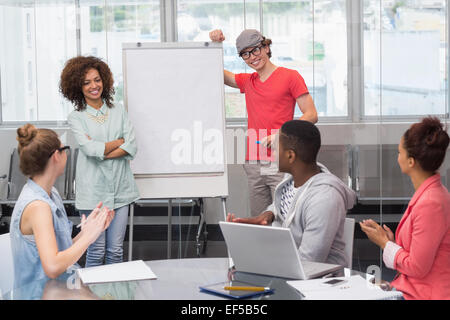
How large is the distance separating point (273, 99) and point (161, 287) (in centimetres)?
216

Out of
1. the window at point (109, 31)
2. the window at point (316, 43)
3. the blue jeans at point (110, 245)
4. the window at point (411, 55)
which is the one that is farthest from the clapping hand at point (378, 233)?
the window at point (109, 31)

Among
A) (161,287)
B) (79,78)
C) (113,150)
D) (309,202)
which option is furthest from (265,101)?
(161,287)

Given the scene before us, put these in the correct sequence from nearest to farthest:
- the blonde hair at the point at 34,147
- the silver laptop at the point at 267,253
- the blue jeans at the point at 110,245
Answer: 1. the silver laptop at the point at 267,253
2. the blonde hair at the point at 34,147
3. the blue jeans at the point at 110,245

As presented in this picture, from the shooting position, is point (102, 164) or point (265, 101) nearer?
point (102, 164)

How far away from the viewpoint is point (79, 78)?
3.73 m

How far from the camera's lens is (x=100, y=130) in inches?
148

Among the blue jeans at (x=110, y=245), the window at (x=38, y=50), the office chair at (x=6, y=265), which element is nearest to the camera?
the office chair at (x=6, y=265)

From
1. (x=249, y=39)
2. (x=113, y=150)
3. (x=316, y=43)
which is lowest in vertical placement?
(x=113, y=150)

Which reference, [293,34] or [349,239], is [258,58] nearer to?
[349,239]

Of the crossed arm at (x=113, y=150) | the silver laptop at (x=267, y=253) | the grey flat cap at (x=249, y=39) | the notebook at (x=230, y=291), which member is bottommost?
the notebook at (x=230, y=291)

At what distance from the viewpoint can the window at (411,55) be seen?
4.41 meters

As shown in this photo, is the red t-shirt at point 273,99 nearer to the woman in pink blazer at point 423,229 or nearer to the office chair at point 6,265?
the woman in pink blazer at point 423,229

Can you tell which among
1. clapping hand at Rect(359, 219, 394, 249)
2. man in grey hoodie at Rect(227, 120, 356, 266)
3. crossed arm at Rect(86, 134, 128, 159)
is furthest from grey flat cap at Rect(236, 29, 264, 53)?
clapping hand at Rect(359, 219, 394, 249)

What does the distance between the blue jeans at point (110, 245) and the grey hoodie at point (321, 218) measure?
4.74ft
